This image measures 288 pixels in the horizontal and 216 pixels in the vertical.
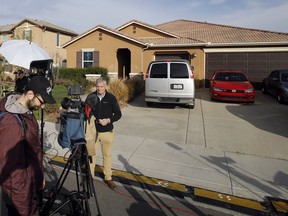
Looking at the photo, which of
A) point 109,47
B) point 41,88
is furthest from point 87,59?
point 41,88

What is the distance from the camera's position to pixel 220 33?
842 inches

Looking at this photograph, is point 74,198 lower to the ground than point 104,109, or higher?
lower

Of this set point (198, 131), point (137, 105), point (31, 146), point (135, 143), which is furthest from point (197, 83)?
point (31, 146)

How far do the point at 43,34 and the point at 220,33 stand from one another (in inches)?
718

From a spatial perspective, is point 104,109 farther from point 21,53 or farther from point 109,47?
point 109,47

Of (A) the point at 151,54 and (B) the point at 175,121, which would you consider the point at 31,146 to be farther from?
(A) the point at 151,54

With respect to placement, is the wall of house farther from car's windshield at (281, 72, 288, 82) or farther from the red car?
car's windshield at (281, 72, 288, 82)

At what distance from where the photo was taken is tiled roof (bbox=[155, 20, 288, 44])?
1775 centimetres

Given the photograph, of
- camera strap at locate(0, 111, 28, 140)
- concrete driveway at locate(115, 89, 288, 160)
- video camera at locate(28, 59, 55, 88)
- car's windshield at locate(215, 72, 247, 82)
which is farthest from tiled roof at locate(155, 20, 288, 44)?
camera strap at locate(0, 111, 28, 140)

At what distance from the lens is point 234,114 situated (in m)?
10.2

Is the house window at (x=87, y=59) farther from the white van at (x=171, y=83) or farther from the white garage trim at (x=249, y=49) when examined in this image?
the white van at (x=171, y=83)

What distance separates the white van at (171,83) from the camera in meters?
10.3

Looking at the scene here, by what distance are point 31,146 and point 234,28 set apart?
2345 centimetres

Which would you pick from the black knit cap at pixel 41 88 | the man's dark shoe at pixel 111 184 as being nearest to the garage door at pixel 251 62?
the man's dark shoe at pixel 111 184
